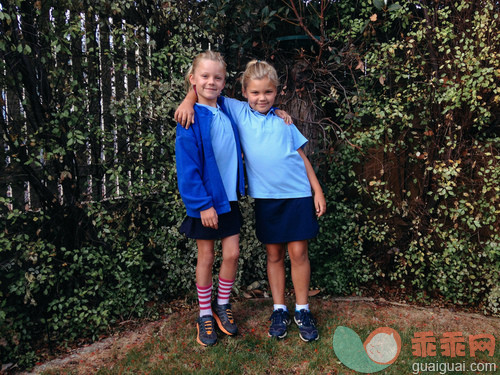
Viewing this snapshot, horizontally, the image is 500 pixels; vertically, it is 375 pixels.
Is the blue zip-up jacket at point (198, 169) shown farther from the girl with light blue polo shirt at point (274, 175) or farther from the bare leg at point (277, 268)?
the bare leg at point (277, 268)

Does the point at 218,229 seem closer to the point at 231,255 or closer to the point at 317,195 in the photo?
the point at 231,255

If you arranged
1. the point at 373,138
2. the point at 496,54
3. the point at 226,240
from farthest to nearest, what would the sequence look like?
the point at 373,138 → the point at 496,54 → the point at 226,240

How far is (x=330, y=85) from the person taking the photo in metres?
3.51

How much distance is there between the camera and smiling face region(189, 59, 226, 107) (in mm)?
2539

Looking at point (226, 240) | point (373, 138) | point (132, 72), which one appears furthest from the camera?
point (373, 138)

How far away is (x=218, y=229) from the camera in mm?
2611

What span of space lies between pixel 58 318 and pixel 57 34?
6.54ft

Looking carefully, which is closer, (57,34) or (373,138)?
(57,34)

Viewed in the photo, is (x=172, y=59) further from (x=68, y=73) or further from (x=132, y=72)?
(x=68, y=73)

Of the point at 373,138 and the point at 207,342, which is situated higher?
the point at 373,138

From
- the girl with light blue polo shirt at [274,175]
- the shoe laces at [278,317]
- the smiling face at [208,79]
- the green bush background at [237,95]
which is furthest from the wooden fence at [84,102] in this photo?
the shoe laces at [278,317]

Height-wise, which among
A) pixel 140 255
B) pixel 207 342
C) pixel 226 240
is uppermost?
pixel 226 240

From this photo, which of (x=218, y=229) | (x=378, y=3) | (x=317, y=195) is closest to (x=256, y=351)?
(x=218, y=229)

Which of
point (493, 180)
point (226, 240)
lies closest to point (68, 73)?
point (226, 240)
